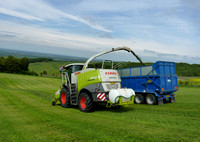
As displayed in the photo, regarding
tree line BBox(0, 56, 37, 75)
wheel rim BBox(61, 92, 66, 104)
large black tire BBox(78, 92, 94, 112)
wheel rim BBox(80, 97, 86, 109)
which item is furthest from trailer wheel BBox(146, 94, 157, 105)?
tree line BBox(0, 56, 37, 75)

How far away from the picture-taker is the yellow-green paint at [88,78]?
31.3ft

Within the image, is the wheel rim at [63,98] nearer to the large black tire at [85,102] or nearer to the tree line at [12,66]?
the large black tire at [85,102]

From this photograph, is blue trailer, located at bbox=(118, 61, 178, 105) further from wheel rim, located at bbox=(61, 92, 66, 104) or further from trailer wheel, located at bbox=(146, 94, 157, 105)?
wheel rim, located at bbox=(61, 92, 66, 104)

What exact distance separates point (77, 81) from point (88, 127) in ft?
14.8

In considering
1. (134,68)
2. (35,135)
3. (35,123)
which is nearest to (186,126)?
(35,135)

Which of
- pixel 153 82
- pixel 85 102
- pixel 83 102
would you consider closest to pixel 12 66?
pixel 83 102

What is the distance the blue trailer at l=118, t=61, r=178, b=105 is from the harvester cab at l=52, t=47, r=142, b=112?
328cm

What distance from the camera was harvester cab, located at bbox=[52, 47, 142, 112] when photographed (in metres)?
9.22

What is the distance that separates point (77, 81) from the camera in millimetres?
10820

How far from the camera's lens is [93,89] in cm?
961

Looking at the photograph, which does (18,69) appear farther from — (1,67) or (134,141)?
(134,141)

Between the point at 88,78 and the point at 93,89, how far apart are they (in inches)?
28.2

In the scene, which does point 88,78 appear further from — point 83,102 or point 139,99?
point 139,99

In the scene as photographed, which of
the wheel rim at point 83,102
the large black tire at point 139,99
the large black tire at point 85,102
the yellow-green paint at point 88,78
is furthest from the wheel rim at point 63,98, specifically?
the large black tire at point 139,99
